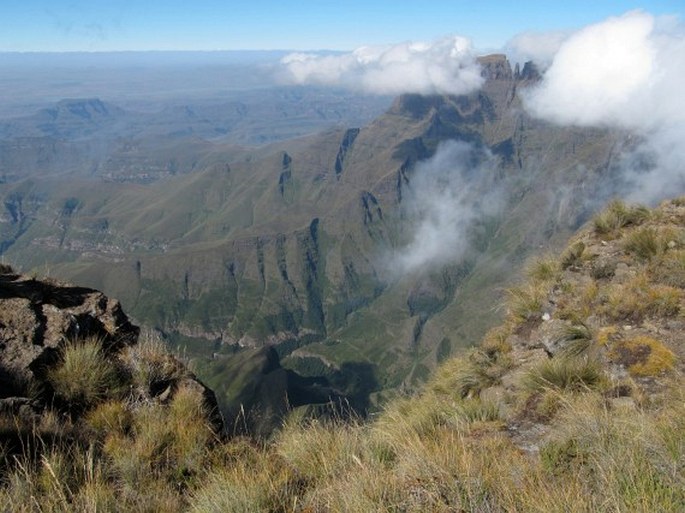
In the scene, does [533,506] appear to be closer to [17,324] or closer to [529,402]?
[529,402]

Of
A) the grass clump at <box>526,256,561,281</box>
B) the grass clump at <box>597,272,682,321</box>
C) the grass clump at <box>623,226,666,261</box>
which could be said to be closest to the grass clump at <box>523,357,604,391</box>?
the grass clump at <box>597,272,682,321</box>

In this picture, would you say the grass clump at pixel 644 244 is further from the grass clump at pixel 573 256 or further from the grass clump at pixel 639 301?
the grass clump at pixel 639 301

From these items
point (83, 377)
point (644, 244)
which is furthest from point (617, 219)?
point (83, 377)

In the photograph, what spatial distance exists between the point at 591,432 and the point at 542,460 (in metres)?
0.56

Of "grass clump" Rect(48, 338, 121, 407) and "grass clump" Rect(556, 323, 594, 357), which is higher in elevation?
"grass clump" Rect(48, 338, 121, 407)

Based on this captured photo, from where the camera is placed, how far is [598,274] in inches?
479

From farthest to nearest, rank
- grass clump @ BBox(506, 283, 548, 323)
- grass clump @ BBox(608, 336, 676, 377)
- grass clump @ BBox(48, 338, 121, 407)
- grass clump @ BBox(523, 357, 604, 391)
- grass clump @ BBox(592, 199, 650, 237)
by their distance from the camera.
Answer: grass clump @ BBox(592, 199, 650, 237) → grass clump @ BBox(506, 283, 548, 323) → grass clump @ BBox(608, 336, 676, 377) → grass clump @ BBox(523, 357, 604, 391) → grass clump @ BBox(48, 338, 121, 407)

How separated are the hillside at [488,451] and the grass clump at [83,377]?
0.84 m

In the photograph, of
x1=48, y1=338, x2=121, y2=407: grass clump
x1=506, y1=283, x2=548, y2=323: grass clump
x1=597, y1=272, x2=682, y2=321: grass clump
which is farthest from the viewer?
x1=506, y1=283, x2=548, y2=323: grass clump

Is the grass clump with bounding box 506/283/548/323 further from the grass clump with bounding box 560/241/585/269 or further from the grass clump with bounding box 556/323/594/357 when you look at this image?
the grass clump with bounding box 556/323/594/357

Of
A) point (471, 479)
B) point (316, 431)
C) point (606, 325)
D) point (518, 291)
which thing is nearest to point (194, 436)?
point (316, 431)

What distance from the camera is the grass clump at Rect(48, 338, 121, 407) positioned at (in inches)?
257

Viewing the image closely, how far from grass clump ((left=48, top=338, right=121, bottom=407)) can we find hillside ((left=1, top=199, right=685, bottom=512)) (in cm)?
84

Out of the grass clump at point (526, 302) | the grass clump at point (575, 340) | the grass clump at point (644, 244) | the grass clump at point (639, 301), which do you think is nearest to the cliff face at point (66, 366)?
the grass clump at point (575, 340)
